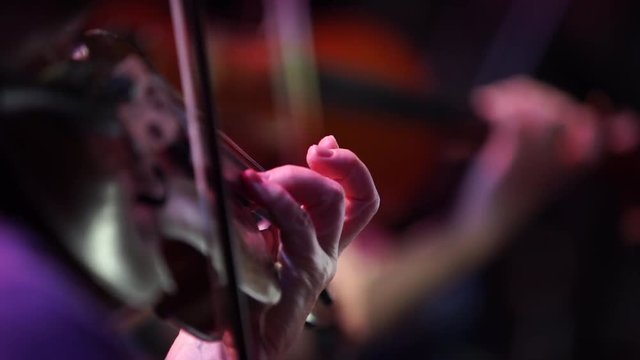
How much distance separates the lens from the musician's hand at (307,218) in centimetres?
29

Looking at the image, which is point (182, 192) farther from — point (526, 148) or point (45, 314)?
point (526, 148)

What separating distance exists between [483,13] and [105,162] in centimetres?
108

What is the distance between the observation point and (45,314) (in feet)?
0.93

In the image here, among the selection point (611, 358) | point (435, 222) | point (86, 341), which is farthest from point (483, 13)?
point (86, 341)

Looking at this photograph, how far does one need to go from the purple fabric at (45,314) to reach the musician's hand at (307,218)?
5 cm

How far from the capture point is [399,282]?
40.2 inches

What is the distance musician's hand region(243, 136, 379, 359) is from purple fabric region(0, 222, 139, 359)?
0.05 meters

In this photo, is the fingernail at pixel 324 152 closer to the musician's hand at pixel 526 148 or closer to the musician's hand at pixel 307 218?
the musician's hand at pixel 307 218

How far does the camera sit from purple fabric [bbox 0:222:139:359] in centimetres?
27

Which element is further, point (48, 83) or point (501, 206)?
point (501, 206)

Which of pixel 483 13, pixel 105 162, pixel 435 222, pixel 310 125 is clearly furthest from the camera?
pixel 483 13

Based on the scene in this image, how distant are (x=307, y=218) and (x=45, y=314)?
82 millimetres

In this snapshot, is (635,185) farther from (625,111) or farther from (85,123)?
(85,123)

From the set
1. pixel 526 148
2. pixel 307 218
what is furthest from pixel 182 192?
pixel 526 148
